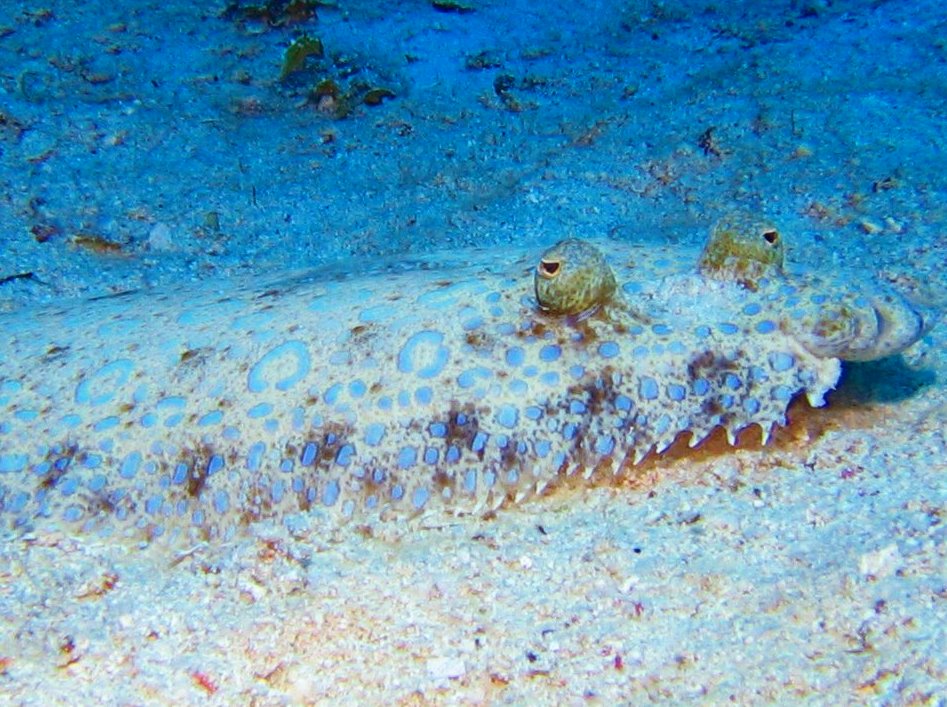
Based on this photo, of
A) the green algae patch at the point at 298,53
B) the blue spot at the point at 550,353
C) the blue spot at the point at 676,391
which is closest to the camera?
the blue spot at the point at 676,391

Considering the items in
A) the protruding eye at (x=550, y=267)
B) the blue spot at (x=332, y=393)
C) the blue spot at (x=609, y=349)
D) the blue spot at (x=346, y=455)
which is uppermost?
the protruding eye at (x=550, y=267)

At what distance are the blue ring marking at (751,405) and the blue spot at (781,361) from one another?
0.17 meters

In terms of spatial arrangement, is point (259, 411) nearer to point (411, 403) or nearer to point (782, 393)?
point (411, 403)

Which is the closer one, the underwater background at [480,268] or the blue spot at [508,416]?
the underwater background at [480,268]

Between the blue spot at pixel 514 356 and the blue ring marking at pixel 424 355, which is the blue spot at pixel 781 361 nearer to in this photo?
the blue spot at pixel 514 356

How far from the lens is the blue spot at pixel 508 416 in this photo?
3199mm

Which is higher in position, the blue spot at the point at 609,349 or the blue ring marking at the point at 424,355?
the blue spot at the point at 609,349

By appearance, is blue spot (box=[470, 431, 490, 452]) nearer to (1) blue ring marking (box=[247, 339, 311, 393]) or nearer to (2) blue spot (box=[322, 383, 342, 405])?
(2) blue spot (box=[322, 383, 342, 405])

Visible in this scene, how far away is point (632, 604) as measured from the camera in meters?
2.86

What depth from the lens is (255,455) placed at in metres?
3.31

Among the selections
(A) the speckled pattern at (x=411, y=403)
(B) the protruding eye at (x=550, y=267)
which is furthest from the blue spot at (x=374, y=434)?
(B) the protruding eye at (x=550, y=267)

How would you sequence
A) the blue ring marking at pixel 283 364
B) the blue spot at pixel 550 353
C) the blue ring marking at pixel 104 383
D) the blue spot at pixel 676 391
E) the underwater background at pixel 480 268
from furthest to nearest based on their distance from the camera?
the blue ring marking at pixel 104 383, the blue ring marking at pixel 283 364, the blue spot at pixel 550 353, the blue spot at pixel 676 391, the underwater background at pixel 480 268

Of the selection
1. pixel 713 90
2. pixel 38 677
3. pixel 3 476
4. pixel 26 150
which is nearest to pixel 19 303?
pixel 26 150

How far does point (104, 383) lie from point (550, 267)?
2.17m
